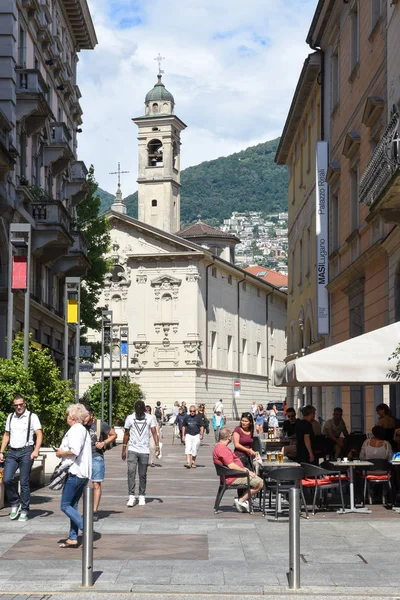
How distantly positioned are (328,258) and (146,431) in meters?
15.7

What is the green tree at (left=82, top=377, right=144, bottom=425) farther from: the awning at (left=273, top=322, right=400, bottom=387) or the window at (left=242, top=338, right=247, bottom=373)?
the window at (left=242, top=338, right=247, bottom=373)

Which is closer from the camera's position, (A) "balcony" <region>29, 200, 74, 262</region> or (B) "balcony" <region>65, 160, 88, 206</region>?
(A) "balcony" <region>29, 200, 74, 262</region>

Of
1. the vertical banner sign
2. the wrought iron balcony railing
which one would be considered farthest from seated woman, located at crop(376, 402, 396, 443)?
the vertical banner sign

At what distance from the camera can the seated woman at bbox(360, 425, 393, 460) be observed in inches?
639

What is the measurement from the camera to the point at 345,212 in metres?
28.1

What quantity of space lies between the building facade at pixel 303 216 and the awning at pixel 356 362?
1687cm

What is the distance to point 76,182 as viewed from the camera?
4594 cm

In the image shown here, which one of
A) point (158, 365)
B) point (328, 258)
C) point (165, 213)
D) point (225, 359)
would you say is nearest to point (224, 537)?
point (328, 258)

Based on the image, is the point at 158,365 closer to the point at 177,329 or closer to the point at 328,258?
the point at 177,329

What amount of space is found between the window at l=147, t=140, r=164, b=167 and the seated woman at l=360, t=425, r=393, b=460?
249 feet

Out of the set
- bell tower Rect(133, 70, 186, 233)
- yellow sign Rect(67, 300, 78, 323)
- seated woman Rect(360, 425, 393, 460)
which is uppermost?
bell tower Rect(133, 70, 186, 233)

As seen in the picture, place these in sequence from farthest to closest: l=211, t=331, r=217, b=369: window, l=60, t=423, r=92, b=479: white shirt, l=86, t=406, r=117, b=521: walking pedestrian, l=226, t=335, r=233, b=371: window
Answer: l=226, t=335, r=233, b=371: window
l=211, t=331, r=217, b=369: window
l=86, t=406, r=117, b=521: walking pedestrian
l=60, t=423, r=92, b=479: white shirt

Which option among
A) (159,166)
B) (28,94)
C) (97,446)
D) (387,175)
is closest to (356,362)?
(97,446)

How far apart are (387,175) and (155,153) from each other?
245ft
